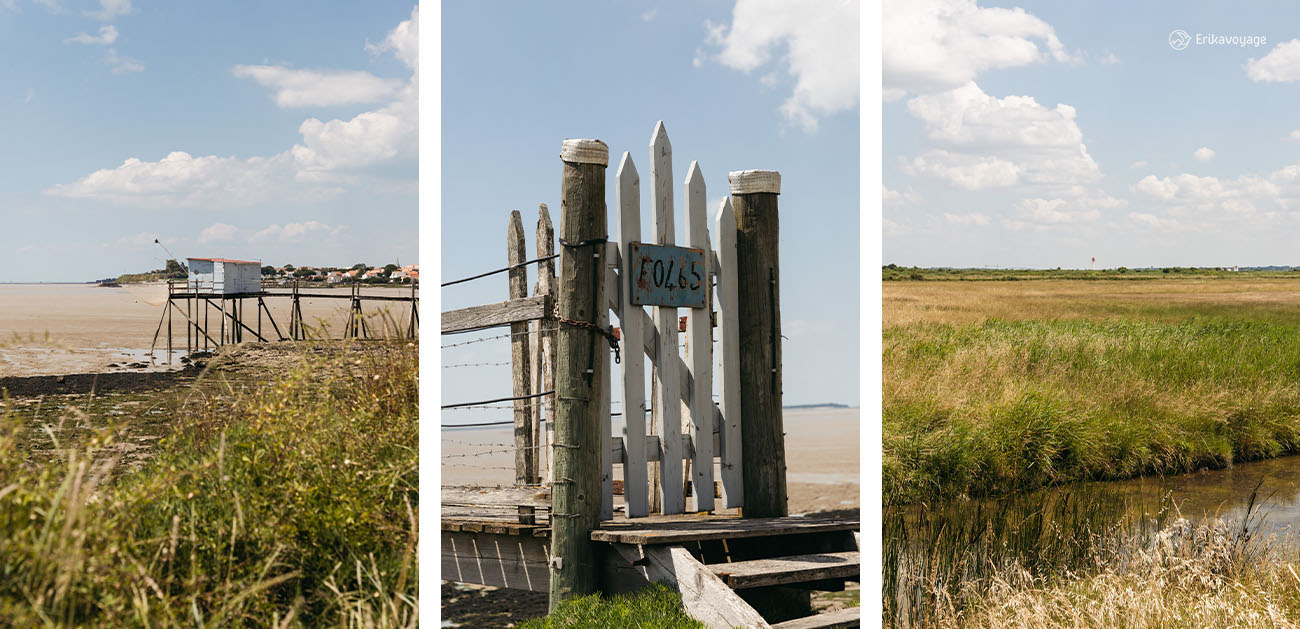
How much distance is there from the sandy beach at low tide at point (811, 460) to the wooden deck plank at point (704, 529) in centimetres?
352

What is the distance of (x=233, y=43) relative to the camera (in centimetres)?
291

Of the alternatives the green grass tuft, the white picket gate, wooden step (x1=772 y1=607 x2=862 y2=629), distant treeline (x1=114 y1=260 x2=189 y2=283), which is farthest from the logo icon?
distant treeline (x1=114 y1=260 x2=189 y2=283)

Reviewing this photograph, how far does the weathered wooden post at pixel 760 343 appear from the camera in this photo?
4043 millimetres

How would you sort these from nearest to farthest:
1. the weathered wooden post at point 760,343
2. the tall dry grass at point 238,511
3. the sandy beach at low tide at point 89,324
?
the tall dry grass at point 238,511 → the sandy beach at low tide at point 89,324 → the weathered wooden post at point 760,343

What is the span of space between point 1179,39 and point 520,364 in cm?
385

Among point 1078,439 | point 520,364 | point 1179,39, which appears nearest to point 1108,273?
point 1078,439

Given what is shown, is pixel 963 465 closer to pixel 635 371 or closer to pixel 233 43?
pixel 635 371

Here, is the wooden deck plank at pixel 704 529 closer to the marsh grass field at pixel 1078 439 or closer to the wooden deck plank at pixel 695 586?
the wooden deck plank at pixel 695 586

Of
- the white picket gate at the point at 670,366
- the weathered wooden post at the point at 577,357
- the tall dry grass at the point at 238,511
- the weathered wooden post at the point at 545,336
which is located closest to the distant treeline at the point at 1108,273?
the white picket gate at the point at 670,366

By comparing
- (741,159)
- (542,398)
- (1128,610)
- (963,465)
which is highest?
(741,159)

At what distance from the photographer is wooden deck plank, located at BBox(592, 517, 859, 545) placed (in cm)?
350

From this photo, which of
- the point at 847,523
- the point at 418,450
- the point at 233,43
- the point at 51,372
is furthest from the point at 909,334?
the point at 51,372

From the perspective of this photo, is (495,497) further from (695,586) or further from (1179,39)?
(1179,39)

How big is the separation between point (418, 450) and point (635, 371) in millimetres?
1139
